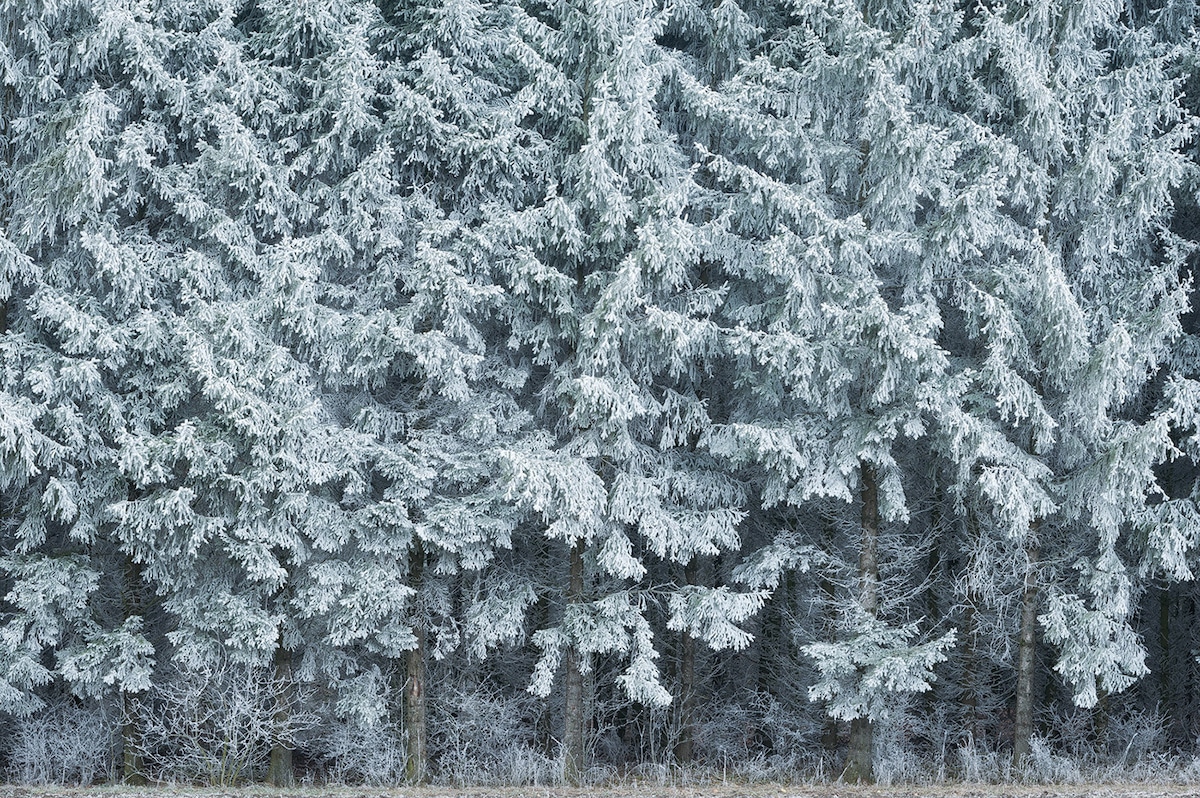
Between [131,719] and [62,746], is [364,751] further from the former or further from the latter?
[62,746]

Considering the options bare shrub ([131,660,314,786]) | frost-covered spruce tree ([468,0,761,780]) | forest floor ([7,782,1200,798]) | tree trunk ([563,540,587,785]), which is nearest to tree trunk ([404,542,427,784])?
forest floor ([7,782,1200,798])

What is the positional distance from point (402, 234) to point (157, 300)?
2.68 meters

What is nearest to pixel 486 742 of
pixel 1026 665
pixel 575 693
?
pixel 575 693

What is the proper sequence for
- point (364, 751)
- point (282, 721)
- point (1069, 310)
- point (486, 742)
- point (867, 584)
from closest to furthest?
1. point (1069, 310)
2. point (282, 721)
3. point (867, 584)
4. point (364, 751)
5. point (486, 742)

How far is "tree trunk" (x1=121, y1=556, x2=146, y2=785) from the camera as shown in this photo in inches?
403

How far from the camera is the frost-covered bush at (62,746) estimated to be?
34.4 feet

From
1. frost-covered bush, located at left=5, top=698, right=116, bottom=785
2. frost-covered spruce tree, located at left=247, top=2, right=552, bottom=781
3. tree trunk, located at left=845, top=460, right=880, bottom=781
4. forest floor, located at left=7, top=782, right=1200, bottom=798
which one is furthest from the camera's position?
frost-covered bush, located at left=5, top=698, right=116, bottom=785

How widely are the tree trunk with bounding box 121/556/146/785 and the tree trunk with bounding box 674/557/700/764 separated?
6105mm

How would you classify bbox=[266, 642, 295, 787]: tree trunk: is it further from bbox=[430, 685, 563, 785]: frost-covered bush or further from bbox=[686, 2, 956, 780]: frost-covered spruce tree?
bbox=[686, 2, 956, 780]: frost-covered spruce tree

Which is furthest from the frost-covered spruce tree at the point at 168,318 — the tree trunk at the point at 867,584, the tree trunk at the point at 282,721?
the tree trunk at the point at 867,584

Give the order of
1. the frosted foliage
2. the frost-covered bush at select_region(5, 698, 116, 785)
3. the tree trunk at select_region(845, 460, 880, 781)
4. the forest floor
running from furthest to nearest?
1. the frost-covered bush at select_region(5, 698, 116, 785)
2. the tree trunk at select_region(845, 460, 880, 781)
3. the frosted foliage
4. the forest floor

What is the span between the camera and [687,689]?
11.7 metres

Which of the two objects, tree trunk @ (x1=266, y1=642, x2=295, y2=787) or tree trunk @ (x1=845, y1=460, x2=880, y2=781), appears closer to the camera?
tree trunk @ (x1=266, y1=642, x2=295, y2=787)

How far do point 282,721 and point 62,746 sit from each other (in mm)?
2664
